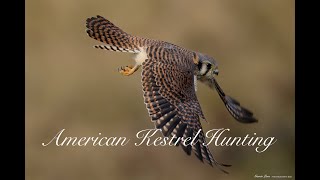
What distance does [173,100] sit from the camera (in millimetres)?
5699

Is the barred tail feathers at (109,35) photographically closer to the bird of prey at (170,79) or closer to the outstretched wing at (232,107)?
the bird of prey at (170,79)

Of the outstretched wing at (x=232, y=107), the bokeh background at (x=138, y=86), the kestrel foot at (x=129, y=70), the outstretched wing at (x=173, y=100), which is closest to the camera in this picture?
the outstretched wing at (x=173, y=100)

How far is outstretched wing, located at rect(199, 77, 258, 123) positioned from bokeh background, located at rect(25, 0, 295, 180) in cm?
130

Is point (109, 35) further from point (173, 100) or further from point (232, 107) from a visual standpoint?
point (232, 107)

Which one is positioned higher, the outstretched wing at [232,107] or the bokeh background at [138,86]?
the outstretched wing at [232,107]

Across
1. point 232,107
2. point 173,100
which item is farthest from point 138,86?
point 173,100

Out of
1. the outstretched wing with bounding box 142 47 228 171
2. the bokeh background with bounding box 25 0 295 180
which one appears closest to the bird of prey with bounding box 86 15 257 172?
the outstretched wing with bounding box 142 47 228 171

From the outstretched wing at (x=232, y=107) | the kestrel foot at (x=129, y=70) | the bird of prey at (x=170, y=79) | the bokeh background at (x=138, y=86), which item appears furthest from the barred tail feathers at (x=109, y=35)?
the bokeh background at (x=138, y=86)

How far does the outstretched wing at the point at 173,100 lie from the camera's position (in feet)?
18.1

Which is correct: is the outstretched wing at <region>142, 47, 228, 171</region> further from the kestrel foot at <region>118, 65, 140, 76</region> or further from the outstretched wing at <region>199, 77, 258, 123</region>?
the outstretched wing at <region>199, 77, 258, 123</region>

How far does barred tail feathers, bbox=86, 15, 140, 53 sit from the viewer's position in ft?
19.7

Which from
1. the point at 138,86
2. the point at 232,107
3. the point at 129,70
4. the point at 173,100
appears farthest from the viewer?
the point at 138,86

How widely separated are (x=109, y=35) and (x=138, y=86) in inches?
64.4
